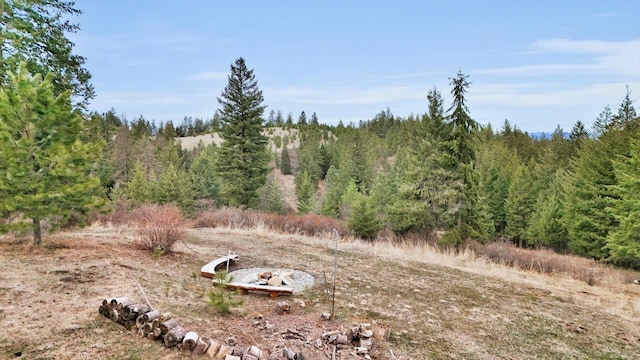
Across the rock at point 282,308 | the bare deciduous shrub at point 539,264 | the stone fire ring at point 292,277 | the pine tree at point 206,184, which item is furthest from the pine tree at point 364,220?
the pine tree at point 206,184

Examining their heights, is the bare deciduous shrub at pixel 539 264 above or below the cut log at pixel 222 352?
below

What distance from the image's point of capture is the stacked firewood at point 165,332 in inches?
146

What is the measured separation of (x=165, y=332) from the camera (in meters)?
3.93

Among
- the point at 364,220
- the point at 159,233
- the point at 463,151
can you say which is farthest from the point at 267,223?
the point at 463,151

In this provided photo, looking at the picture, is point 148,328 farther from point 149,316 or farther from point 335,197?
point 335,197

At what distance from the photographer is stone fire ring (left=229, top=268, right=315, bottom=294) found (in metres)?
6.70

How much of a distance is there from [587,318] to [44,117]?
1082 centimetres

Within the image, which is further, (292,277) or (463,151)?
(463,151)

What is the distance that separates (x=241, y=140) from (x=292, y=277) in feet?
56.3

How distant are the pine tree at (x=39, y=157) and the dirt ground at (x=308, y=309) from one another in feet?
3.20

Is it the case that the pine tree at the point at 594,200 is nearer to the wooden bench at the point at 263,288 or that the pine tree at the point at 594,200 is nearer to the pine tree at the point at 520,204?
the pine tree at the point at 520,204

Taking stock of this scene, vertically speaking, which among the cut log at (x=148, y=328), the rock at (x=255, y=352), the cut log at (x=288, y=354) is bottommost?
the cut log at (x=288, y=354)

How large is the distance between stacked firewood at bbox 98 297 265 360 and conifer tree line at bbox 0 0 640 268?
3.29 meters

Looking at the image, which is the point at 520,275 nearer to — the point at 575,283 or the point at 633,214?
the point at 575,283
